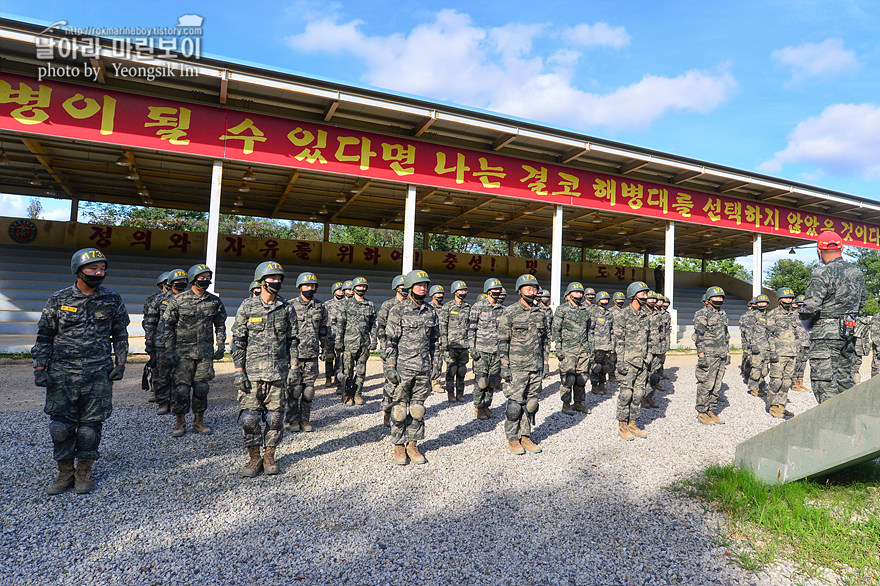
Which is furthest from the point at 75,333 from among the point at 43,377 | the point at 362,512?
the point at 362,512

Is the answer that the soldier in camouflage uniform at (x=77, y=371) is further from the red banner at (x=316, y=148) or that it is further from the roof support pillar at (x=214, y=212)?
the red banner at (x=316, y=148)

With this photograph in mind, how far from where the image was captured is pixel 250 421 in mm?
4641

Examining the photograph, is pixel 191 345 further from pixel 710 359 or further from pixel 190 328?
pixel 710 359

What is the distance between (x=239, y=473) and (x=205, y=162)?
11925 mm

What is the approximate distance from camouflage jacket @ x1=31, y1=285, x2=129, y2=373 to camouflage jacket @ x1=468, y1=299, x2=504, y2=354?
203 inches

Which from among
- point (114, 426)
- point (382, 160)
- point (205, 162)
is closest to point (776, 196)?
point (382, 160)

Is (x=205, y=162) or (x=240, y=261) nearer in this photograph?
(x=205, y=162)

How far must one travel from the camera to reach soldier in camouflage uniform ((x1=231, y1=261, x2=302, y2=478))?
468 cm

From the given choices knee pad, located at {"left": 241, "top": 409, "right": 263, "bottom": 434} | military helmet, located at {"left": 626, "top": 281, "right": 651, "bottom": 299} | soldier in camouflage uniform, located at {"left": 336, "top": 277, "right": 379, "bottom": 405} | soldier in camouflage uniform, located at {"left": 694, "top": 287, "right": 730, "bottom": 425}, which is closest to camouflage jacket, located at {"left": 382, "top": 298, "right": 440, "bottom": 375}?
knee pad, located at {"left": 241, "top": 409, "right": 263, "bottom": 434}

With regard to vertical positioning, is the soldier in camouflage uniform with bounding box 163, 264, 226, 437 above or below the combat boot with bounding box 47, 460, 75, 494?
above

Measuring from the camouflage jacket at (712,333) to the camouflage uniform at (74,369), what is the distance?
7.95 m

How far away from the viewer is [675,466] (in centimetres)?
517

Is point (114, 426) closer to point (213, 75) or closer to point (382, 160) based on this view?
point (213, 75)

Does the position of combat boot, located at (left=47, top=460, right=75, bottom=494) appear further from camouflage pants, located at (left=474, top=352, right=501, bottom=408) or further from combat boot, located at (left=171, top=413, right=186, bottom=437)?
camouflage pants, located at (left=474, top=352, right=501, bottom=408)
